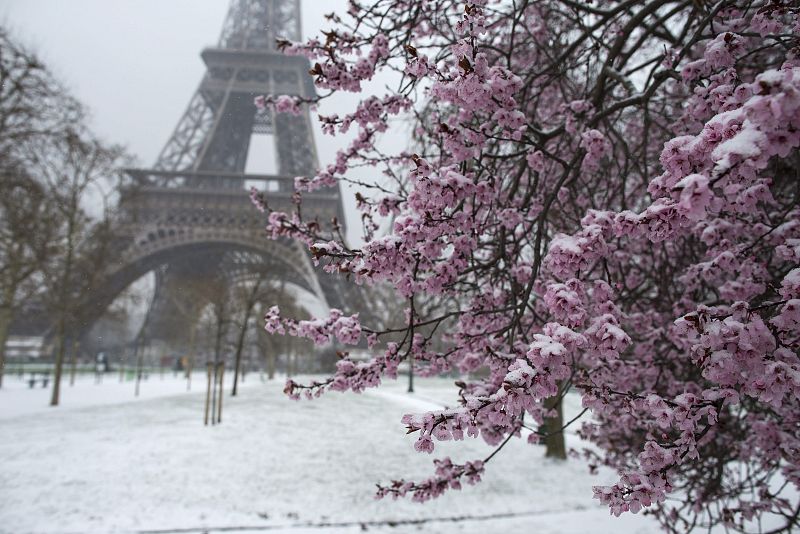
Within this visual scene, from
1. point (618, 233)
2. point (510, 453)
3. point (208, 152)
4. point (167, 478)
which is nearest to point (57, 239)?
point (167, 478)

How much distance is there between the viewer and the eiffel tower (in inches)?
903

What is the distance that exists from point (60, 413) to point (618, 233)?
12.9 metres

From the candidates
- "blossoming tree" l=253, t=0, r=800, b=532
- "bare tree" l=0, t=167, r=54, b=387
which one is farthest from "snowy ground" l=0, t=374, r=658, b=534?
"bare tree" l=0, t=167, r=54, b=387

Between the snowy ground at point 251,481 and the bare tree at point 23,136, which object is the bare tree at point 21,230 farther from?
the snowy ground at point 251,481

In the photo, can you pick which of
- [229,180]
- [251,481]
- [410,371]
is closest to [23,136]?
[251,481]

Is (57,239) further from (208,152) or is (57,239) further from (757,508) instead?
(208,152)

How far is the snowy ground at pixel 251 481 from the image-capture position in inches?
185

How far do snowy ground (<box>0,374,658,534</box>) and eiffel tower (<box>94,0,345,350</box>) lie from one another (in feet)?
36.4

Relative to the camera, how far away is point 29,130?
7.91 m

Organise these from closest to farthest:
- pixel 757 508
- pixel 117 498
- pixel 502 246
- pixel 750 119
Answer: pixel 750 119 → pixel 502 246 → pixel 757 508 → pixel 117 498

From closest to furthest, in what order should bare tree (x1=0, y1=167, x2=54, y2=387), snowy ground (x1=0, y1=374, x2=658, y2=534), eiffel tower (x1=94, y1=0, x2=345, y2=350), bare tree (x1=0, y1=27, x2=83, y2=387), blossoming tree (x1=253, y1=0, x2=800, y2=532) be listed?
1. blossoming tree (x1=253, y1=0, x2=800, y2=532)
2. snowy ground (x1=0, y1=374, x2=658, y2=534)
3. bare tree (x1=0, y1=27, x2=83, y2=387)
4. bare tree (x1=0, y1=167, x2=54, y2=387)
5. eiffel tower (x1=94, y1=0, x2=345, y2=350)

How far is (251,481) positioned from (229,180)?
76.8 ft

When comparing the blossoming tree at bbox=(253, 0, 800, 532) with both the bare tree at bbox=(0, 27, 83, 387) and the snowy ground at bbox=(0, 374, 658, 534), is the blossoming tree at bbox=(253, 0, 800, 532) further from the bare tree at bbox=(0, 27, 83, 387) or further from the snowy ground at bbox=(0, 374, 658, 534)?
the bare tree at bbox=(0, 27, 83, 387)

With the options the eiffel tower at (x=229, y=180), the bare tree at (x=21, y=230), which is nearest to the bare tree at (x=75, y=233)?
the bare tree at (x=21, y=230)
